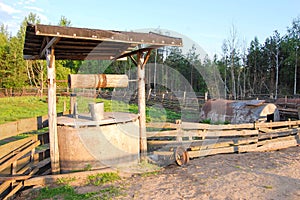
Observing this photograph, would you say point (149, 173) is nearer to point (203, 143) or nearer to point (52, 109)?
point (203, 143)

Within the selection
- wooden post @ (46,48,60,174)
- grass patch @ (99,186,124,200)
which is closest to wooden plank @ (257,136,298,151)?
grass patch @ (99,186,124,200)

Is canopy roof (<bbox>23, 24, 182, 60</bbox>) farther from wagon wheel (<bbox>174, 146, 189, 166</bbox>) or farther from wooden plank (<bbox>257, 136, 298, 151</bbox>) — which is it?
wooden plank (<bbox>257, 136, 298, 151</bbox>)

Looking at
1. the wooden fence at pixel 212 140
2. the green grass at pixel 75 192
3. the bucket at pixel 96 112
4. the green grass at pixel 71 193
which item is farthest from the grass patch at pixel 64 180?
the wooden fence at pixel 212 140

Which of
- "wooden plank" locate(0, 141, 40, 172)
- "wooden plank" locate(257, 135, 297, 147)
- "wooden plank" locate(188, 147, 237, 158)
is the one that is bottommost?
"wooden plank" locate(188, 147, 237, 158)

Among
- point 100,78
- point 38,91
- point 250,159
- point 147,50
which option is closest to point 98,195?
point 100,78

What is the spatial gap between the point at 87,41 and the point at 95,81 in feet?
3.04

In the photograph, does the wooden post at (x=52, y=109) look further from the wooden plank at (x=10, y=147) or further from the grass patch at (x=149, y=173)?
the grass patch at (x=149, y=173)

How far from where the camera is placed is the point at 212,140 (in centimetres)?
739

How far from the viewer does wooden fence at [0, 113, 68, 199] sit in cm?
438

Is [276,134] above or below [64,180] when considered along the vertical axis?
above

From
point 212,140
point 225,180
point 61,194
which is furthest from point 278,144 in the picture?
point 61,194

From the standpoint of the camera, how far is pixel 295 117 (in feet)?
42.4

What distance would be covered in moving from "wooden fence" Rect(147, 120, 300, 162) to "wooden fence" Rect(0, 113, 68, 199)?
9.09ft

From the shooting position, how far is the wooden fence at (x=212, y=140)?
22.7ft
